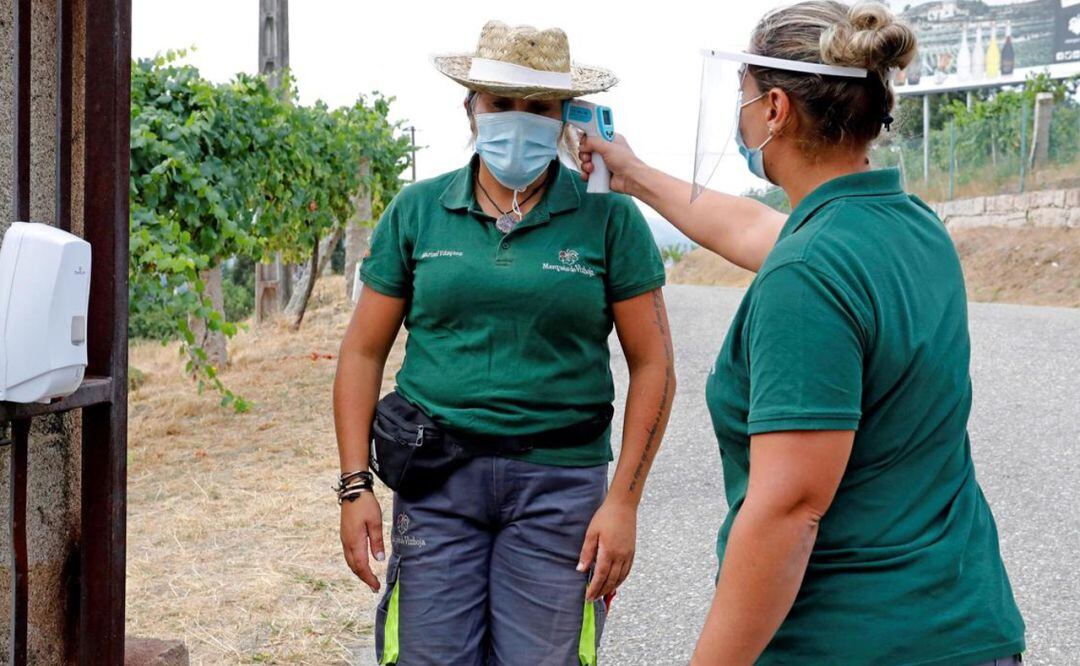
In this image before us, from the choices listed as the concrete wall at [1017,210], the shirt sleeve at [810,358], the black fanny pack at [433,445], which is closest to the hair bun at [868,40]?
the shirt sleeve at [810,358]

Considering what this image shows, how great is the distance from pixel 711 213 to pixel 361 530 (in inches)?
43.6

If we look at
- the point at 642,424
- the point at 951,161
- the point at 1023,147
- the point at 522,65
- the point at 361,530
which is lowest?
the point at 951,161

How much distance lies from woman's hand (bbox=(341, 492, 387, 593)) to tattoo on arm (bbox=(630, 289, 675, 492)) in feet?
2.00

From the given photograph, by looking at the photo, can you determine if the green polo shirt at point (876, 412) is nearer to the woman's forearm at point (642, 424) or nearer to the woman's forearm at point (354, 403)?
the woman's forearm at point (642, 424)

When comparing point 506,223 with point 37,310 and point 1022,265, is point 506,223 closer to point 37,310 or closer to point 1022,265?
point 37,310

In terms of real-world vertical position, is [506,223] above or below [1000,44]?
below

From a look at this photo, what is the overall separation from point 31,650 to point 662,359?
1.42 metres

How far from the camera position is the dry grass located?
4344 millimetres

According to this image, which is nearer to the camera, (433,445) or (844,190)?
(844,190)

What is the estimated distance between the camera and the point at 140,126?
7355mm

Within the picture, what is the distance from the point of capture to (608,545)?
2523mm

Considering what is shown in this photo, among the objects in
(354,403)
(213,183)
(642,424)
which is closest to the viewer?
(642,424)

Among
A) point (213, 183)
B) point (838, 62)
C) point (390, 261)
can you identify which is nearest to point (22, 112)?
point (390, 261)

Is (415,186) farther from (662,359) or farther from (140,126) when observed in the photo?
(140,126)
